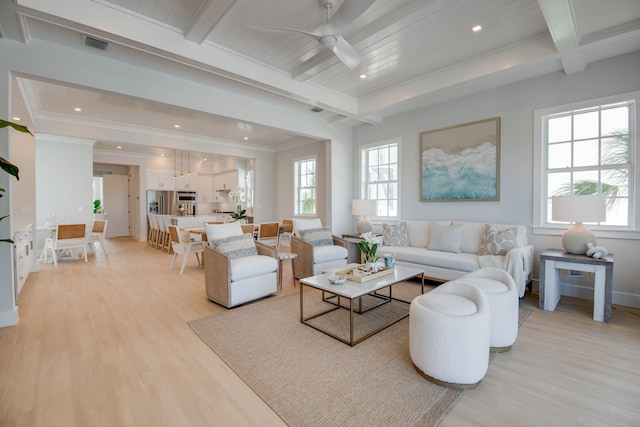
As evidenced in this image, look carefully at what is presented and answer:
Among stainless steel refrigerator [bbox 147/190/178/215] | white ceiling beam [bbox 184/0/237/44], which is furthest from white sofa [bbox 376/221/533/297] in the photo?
stainless steel refrigerator [bbox 147/190/178/215]

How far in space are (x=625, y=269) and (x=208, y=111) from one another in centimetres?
563

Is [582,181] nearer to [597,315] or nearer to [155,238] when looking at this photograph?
[597,315]

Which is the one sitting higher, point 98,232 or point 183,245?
point 98,232

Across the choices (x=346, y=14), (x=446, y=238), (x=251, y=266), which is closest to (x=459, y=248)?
(x=446, y=238)

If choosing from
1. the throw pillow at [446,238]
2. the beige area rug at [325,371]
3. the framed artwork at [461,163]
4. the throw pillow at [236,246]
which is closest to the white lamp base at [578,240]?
the beige area rug at [325,371]

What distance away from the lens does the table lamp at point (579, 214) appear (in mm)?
3018

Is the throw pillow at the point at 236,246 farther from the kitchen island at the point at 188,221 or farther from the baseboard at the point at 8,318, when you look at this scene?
the kitchen island at the point at 188,221

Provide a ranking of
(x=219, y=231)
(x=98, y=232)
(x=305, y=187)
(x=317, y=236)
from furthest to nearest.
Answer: (x=305, y=187), (x=98, y=232), (x=317, y=236), (x=219, y=231)

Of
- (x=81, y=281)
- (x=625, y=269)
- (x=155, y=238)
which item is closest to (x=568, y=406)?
(x=625, y=269)

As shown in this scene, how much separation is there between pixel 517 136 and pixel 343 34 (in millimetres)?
2822

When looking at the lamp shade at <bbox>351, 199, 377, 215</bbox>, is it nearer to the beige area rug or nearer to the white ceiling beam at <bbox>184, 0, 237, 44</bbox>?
the beige area rug

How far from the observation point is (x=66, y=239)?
226 inches

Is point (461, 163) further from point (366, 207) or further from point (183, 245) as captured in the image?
point (183, 245)

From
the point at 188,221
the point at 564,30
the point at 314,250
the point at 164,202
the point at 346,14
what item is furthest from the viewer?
the point at 164,202
